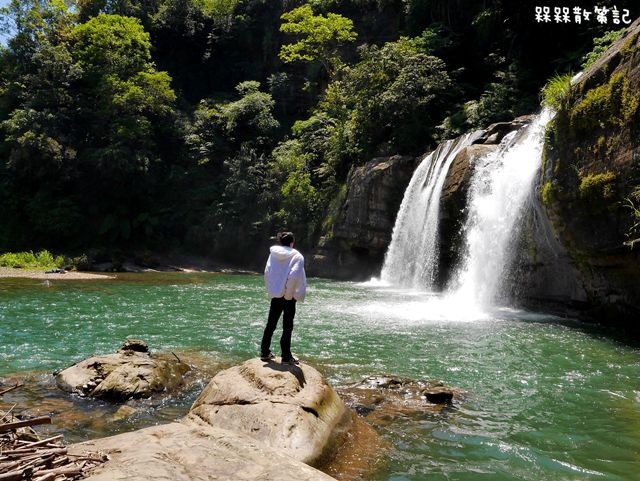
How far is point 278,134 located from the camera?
42.6m

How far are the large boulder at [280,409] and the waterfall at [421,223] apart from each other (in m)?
15.5

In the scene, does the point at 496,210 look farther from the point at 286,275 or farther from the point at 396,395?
the point at 286,275

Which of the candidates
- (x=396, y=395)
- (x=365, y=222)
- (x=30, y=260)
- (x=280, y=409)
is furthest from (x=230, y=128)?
(x=280, y=409)

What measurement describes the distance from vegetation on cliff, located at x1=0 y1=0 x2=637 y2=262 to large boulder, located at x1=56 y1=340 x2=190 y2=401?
68.1ft

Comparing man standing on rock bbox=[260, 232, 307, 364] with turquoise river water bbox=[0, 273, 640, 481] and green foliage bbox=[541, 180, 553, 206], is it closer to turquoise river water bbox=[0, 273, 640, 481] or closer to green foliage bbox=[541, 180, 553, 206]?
turquoise river water bbox=[0, 273, 640, 481]

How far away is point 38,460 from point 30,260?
30.7 meters

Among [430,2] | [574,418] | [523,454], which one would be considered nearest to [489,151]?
[574,418]

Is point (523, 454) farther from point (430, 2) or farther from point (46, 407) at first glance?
point (430, 2)

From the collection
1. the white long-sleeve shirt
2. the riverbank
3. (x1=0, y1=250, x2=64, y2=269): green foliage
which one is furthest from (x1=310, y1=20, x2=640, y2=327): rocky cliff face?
(x1=0, y1=250, x2=64, y2=269): green foliage

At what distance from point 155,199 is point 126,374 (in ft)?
110

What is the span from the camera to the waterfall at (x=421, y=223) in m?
20.8

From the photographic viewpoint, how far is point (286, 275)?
6.28 metres

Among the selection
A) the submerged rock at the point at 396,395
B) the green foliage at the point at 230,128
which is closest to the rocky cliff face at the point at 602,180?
the submerged rock at the point at 396,395

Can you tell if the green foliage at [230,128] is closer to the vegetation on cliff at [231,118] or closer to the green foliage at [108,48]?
the vegetation on cliff at [231,118]
